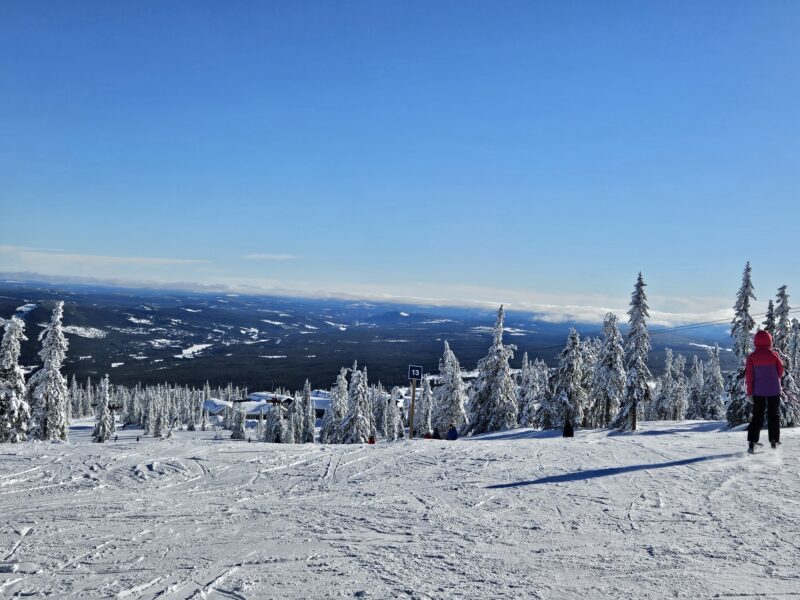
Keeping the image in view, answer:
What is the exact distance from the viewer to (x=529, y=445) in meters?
12.5

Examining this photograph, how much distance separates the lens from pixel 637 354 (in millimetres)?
34812

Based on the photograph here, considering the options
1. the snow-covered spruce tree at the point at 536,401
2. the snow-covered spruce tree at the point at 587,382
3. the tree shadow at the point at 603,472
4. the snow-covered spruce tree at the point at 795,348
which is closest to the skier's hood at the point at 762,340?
the tree shadow at the point at 603,472

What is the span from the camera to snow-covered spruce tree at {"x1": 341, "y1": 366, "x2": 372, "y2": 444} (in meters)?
47.0

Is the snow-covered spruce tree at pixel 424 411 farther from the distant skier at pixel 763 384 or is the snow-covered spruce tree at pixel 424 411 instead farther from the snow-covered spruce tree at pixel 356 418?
the distant skier at pixel 763 384

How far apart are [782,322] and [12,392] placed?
171 feet

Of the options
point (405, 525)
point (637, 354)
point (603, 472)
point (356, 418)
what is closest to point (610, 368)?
point (637, 354)

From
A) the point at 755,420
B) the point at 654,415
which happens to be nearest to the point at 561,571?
the point at 755,420

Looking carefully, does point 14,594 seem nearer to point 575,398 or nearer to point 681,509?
point 681,509

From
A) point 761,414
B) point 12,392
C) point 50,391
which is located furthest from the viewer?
point 50,391

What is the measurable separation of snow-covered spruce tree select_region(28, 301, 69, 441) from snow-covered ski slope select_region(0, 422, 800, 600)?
2695 cm

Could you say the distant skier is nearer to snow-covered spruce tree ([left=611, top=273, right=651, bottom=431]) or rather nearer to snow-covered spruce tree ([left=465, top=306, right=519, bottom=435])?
snow-covered spruce tree ([left=611, top=273, right=651, bottom=431])

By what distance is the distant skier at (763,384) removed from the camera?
1021 cm

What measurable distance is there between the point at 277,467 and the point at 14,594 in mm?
5720

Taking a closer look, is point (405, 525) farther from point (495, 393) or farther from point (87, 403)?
point (87, 403)
